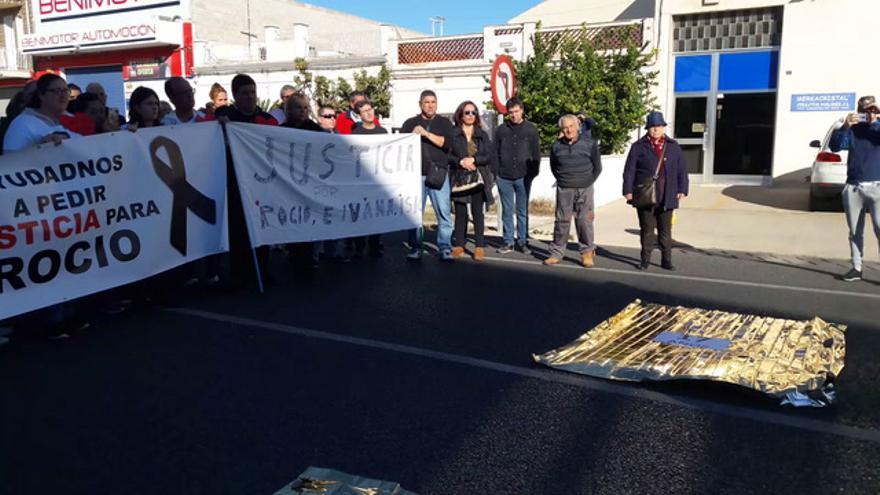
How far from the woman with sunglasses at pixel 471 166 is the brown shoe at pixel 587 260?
3.92ft

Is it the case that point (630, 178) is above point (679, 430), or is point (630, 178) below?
above

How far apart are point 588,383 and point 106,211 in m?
3.92

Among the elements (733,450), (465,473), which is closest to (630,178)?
(733,450)

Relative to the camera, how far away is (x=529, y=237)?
11094 millimetres

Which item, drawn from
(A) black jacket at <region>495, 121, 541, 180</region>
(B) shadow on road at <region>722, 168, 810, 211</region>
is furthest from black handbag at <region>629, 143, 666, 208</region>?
(B) shadow on road at <region>722, 168, 810, 211</region>

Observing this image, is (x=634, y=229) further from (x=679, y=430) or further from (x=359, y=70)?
(x=359, y=70)

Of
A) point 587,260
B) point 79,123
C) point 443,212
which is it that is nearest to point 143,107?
point 79,123

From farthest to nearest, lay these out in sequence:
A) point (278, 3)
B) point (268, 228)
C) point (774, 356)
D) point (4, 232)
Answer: point (278, 3), point (268, 228), point (4, 232), point (774, 356)

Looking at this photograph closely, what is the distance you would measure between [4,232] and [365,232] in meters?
3.97

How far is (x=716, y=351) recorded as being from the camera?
502 centimetres

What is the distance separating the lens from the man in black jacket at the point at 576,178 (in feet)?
28.6

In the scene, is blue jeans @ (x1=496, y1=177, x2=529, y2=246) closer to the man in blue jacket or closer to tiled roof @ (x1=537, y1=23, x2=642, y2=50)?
the man in blue jacket

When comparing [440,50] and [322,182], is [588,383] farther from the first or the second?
[440,50]

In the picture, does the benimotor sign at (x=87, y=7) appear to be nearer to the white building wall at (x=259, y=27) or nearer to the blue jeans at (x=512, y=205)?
the white building wall at (x=259, y=27)
